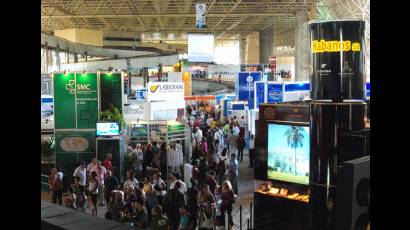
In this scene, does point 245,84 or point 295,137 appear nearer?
point 295,137

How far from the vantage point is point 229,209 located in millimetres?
7574

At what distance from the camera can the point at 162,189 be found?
8.30m

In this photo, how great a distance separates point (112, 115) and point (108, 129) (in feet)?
2.93

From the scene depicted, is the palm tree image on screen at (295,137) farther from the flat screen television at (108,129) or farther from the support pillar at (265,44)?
the support pillar at (265,44)

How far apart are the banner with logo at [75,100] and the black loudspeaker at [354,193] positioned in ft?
34.6

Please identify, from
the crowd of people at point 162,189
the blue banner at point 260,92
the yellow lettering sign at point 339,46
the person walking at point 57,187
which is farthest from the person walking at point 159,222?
the blue banner at point 260,92

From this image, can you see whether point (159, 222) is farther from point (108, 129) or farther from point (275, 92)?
point (275, 92)

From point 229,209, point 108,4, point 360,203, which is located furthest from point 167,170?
point 108,4

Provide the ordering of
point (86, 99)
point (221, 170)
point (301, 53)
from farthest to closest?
point (301, 53), point (86, 99), point (221, 170)

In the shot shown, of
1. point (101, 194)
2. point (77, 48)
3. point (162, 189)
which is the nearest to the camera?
point (162, 189)

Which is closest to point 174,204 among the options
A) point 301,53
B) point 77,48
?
point 77,48

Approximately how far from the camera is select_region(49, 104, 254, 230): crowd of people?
6.55 m

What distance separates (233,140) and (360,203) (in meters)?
13.3
